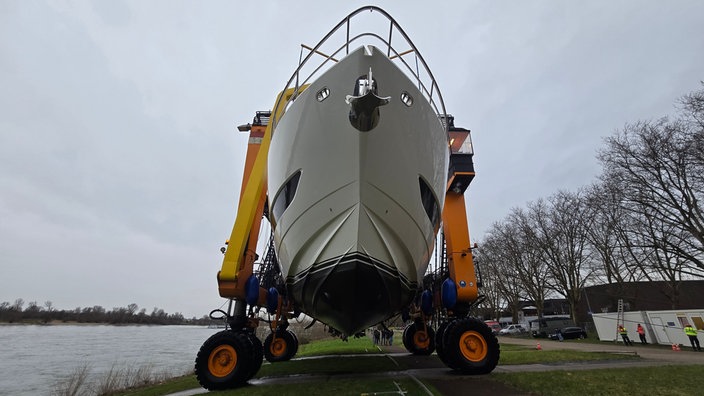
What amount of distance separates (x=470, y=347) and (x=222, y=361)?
14.8ft

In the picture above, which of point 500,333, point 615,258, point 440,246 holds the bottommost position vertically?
point 500,333

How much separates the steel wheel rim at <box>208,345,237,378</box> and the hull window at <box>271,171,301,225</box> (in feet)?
8.37

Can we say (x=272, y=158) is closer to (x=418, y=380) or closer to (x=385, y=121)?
(x=385, y=121)

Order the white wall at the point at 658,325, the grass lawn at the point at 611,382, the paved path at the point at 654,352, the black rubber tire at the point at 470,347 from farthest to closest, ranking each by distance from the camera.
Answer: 1. the white wall at the point at 658,325
2. the paved path at the point at 654,352
3. the black rubber tire at the point at 470,347
4. the grass lawn at the point at 611,382

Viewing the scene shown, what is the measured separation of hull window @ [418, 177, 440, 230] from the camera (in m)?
5.36

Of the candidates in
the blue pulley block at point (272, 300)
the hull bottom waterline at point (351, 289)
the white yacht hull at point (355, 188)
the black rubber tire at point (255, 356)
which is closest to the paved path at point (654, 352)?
the hull bottom waterline at point (351, 289)

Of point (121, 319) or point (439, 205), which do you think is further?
point (121, 319)

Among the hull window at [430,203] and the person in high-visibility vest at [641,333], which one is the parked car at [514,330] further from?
the hull window at [430,203]

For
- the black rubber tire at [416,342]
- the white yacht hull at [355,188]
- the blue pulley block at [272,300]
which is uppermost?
the white yacht hull at [355,188]

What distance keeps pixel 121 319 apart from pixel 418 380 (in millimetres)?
112747

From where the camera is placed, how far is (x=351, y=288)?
5074 millimetres

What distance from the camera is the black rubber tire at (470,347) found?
6.24 m

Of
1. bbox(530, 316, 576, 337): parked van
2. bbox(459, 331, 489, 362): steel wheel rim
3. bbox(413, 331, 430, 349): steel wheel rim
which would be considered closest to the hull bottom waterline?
bbox(459, 331, 489, 362): steel wheel rim

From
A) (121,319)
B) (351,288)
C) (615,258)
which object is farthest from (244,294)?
(121,319)
